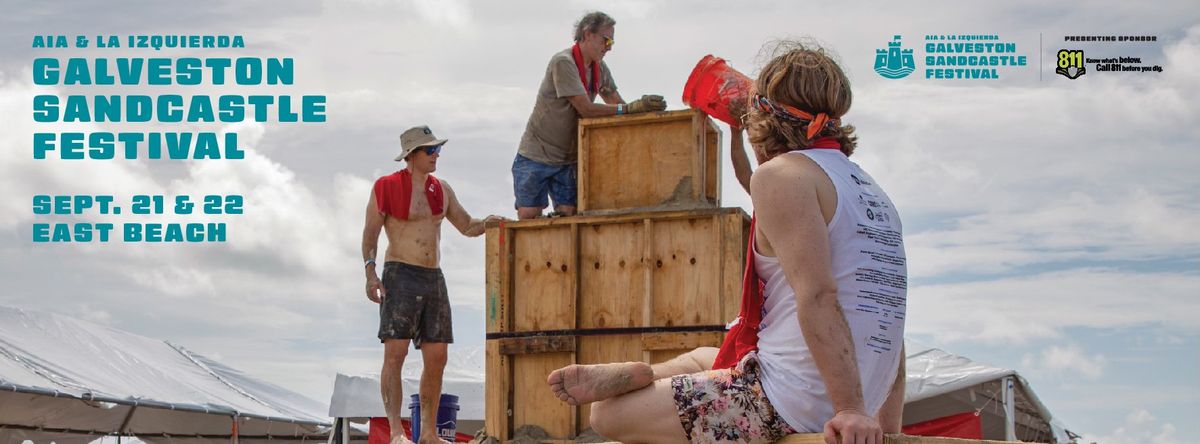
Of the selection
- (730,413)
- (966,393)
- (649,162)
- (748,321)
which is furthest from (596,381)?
(966,393)

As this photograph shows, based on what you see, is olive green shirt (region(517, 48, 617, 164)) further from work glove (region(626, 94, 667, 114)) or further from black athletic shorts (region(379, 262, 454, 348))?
black athletic shorts (region(379, 262, 454, 348))

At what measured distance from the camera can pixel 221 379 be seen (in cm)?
2236

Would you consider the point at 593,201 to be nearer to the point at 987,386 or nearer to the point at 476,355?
the point at 987,386

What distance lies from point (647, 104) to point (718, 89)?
674 mm

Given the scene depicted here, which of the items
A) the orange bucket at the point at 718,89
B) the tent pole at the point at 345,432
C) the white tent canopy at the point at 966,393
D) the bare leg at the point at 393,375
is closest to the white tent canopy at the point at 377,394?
the tent pole at the point at 345,432

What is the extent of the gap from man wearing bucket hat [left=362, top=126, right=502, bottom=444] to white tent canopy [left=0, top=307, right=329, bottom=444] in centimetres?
871

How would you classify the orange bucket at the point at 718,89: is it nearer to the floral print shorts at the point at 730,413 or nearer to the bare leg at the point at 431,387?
the bare leg at the point at 431,387

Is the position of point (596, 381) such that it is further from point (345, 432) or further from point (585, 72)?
point (345, 432)

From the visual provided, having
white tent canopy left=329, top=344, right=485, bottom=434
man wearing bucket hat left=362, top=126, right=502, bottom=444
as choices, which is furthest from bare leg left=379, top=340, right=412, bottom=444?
white tent canopy left=329, top=344, right=485, bottom=434

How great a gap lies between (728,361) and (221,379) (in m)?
20.2

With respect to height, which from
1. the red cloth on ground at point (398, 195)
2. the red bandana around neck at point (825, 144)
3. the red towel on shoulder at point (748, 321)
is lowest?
the red towel on shoulder at point (748, 321)

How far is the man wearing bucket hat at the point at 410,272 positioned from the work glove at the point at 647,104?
135 centimetres

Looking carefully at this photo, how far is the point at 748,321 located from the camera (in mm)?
3744

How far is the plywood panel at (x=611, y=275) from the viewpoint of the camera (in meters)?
8.60
